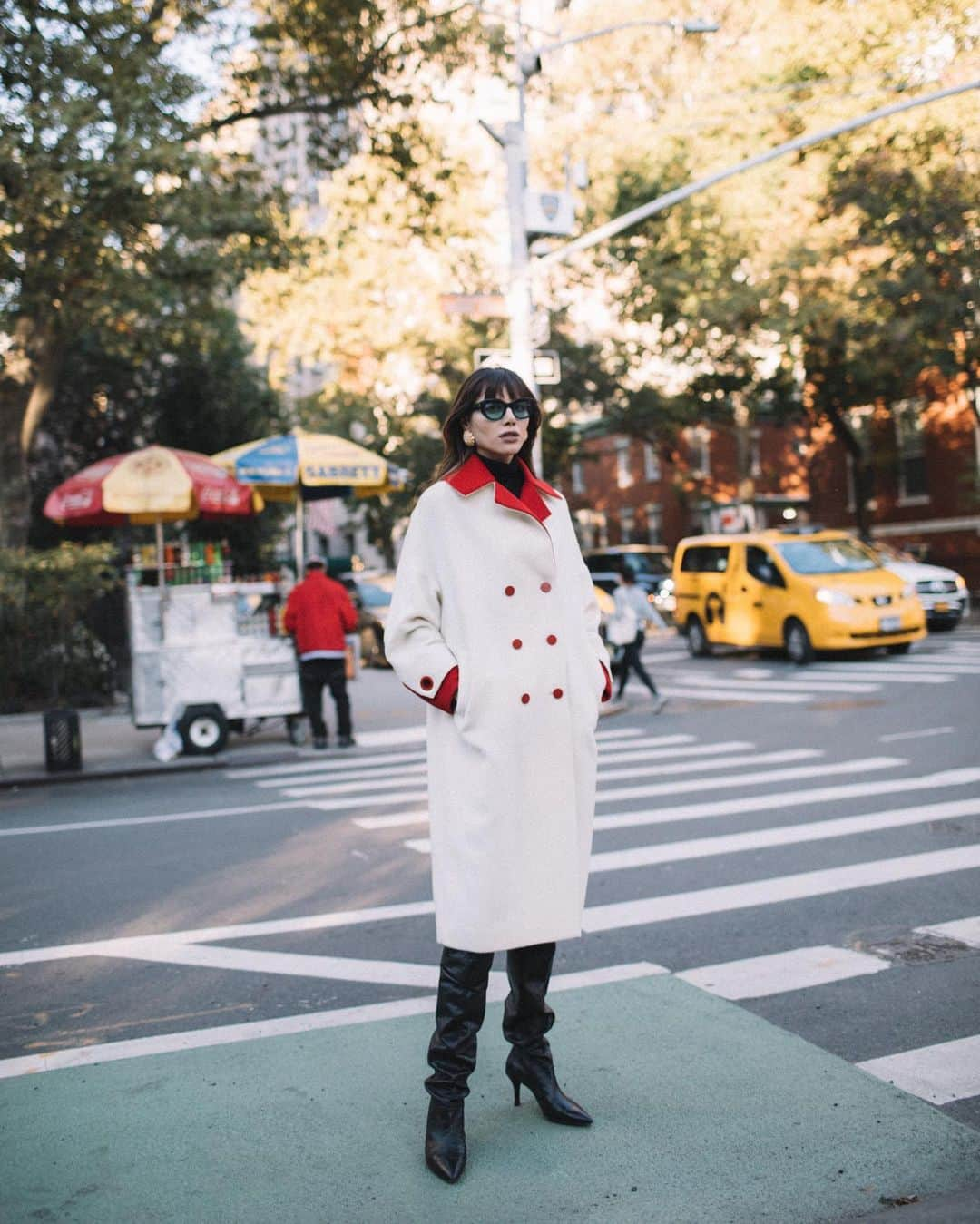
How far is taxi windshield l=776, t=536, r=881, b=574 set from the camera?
2025 centimetres

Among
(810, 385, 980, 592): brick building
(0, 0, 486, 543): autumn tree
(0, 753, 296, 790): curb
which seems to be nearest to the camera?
(0, 753, 296, 790): curb

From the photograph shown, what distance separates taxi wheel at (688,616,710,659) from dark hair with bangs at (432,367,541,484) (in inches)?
757

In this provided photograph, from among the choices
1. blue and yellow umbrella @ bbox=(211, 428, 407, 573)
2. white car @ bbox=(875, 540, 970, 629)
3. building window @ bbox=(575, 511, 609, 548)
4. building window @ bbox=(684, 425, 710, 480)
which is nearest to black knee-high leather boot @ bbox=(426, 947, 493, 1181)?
blue and yellow umbrella @ bbox=(211, 428, 407, 573)

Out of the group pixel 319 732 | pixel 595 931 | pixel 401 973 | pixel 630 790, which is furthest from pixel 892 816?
pixel 319 732

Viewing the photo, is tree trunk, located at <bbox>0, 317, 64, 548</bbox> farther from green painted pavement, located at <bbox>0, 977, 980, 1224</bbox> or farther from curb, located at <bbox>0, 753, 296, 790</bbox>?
green painted pavement, located at <bbox>0, 977, 980, 1224</bbox>

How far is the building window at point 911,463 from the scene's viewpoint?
1449 inches

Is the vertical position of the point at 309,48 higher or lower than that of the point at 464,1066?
→ higher

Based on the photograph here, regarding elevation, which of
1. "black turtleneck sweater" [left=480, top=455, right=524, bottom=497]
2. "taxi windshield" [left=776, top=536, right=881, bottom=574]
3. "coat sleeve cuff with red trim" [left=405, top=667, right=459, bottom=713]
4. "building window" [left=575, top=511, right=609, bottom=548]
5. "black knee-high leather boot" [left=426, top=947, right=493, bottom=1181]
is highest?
"building window" [left=575, top=511, right=609, bottom=548]

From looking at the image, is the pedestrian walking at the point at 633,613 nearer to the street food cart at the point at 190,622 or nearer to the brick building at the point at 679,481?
the street food cart at the point at 190,622

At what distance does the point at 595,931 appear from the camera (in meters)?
5.78

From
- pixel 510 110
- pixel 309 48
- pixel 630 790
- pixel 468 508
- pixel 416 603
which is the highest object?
pixel 309 48

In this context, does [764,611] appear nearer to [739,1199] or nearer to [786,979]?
[786,979]

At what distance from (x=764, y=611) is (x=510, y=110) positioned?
863 cm

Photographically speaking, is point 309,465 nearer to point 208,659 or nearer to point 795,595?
point 208,659
